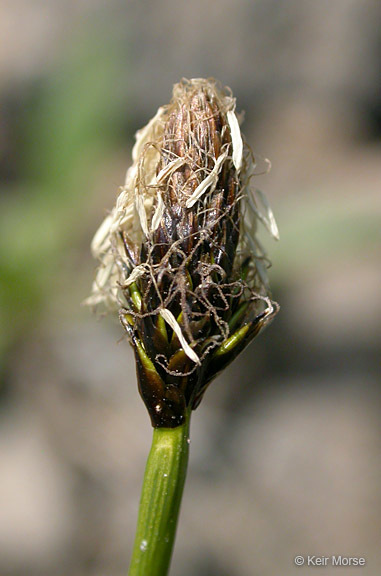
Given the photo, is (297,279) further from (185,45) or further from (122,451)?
(185,45)

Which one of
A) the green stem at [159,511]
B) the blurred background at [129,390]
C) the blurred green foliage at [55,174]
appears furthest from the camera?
the blurred green foliage at [55,174]

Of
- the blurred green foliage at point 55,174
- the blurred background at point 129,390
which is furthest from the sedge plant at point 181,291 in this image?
the blurred green foliage at point 55,174

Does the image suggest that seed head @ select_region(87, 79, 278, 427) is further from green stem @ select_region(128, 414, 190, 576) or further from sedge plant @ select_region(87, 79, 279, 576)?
green stem @ select_region(128, 414, 190, 576)

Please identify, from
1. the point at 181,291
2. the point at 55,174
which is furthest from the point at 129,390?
the point at 181,291

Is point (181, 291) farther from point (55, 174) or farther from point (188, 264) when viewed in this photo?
point (55, 174)

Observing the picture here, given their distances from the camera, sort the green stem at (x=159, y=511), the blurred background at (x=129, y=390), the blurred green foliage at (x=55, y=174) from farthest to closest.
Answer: the blurred green foliage at (x=55, y=174), the blurred background at (x=129, y=390), the green stem at (x=159, y=511)

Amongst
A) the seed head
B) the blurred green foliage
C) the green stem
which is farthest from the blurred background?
the green stem

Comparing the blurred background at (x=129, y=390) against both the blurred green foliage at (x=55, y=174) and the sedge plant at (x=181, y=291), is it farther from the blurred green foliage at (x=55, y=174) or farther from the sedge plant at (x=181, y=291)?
the sedge plant at (x=181, y=291)
